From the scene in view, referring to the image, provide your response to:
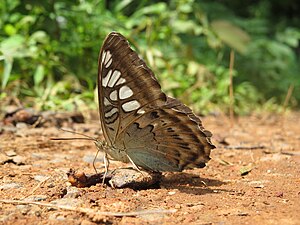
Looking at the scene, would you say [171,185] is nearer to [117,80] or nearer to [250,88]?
[117,80]

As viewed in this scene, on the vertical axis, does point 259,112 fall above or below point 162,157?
below

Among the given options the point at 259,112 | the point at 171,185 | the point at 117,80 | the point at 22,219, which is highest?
the point at 117,80

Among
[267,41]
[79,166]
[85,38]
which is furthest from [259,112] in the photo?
[79,166]

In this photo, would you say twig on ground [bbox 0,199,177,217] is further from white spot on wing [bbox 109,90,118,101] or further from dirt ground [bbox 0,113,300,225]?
white spot on wing [bbox 109,90,118,101]

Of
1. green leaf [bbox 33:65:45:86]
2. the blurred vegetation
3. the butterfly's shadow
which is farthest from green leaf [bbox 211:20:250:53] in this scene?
the butterfly's shadow

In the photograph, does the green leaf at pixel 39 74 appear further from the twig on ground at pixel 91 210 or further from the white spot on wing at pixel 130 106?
the twig on ground at pixel 91 210

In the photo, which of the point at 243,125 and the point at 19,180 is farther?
the point at 243,125

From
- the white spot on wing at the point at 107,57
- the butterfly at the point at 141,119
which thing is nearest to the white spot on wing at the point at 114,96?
the butterfly at the point at 141,119
